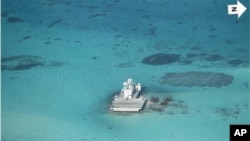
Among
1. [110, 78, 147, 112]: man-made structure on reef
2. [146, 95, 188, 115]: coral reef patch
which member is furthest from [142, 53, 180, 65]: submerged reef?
[146, 95, 188, 115]: coral reef patch

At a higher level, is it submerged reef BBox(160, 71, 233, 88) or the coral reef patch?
submerged reef BBox(160, 71, 233, 88)

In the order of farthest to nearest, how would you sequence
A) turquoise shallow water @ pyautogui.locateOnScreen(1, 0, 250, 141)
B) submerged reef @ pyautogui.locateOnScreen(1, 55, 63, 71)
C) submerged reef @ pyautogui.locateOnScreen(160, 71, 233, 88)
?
submerged reef @ pyautogui.locateOnScreen(1, 55, 63, 71)
submerged reef @ pyautogui.locateOnScreen(160, 71, 233, 88)
turquoise shallow water @ pyautogui.locateOnScreen(1, 0, 250, 141)

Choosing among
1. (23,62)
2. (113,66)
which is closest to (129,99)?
(113,66)

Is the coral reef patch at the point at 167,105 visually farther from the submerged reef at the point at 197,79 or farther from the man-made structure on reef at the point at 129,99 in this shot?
the submerged reef at the point at 197,79

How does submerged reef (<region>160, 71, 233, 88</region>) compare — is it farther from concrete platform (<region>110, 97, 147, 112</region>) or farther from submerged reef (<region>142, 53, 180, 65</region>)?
concrete platform (<region>110, 97, 147, 112</region>)

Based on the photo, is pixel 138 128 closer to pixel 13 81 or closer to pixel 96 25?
pixel 13 81

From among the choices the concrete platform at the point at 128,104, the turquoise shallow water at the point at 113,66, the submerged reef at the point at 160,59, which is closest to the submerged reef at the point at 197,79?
the turquoise shallow water at the point at 113,66

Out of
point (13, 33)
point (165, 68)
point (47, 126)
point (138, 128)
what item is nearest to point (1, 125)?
point (47, 126)
